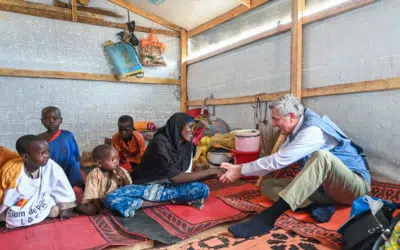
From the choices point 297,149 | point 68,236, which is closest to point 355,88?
point 297,149

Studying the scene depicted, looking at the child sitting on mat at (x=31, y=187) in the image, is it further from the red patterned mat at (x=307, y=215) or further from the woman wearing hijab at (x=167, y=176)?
the red patterned mat at (x=307, y=215)

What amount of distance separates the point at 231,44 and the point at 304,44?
4.58 feet

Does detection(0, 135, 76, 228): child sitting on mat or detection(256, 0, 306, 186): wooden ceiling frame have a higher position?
detection(256, 0, 306, 186): wooden ceiling frame

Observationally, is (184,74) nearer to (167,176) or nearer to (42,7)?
(42,7)

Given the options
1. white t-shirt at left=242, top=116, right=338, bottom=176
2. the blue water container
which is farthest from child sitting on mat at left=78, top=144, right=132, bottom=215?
the blue water container

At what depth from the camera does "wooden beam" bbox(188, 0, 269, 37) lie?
3844mm

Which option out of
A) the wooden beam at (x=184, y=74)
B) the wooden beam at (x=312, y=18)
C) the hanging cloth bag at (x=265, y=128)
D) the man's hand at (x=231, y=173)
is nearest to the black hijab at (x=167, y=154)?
the man's hand at (x=231, y=173)

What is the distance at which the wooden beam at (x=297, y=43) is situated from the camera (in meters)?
3.15

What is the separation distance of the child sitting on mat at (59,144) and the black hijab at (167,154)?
895 millimetres

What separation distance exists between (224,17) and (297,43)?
167 centimetres

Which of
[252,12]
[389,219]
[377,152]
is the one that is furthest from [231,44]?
[389,219]

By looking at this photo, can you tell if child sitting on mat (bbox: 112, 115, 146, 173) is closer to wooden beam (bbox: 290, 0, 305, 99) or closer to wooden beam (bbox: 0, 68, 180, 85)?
wooden beam (bbox: 0, 68, 180, 85)

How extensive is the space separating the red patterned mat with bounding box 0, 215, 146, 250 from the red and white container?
1.87 m

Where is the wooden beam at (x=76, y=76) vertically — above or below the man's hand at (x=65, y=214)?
above
